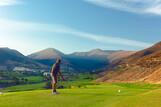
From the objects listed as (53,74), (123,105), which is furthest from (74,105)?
(53,74)

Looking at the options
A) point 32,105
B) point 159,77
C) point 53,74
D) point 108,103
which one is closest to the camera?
point 32,105

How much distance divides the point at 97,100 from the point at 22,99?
15.2ft

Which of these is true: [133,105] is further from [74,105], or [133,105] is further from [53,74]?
[53,74]

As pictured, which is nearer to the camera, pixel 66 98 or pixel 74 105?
pixel 74 105

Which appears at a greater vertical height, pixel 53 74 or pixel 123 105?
pixel 53 74

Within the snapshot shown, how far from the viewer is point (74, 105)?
74.8 feet

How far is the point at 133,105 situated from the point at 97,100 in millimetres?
3256

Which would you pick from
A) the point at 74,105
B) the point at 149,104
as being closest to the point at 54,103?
the point at 74,105

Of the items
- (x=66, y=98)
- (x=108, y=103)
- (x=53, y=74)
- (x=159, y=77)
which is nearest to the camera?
(x=108, y=103)

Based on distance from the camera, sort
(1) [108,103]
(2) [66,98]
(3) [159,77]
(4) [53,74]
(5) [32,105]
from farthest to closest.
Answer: (3) [159,77] < (4) [53,74] < (2) [66,98] < (1) [108,103] < (5) [32,105]

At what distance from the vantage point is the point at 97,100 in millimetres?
25438

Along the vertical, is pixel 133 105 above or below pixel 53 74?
below

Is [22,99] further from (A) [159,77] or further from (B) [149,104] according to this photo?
(A) [159,77]

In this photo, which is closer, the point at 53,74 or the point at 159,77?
the point at 53,74
